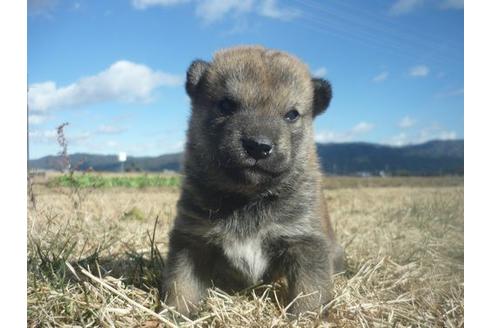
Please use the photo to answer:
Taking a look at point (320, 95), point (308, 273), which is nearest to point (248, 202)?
point (308, 273)

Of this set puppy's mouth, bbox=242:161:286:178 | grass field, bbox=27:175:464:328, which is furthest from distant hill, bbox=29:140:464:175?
puppy's mouth, bbox=242:161:286:178

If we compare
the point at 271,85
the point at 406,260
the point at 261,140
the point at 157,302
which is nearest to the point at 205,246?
the point at 157,302

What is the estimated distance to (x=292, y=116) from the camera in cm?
198

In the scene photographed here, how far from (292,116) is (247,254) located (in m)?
0.55

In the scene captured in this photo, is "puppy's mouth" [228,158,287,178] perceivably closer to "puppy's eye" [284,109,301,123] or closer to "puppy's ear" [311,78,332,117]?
"puppy's eye" [284,109,301,123]

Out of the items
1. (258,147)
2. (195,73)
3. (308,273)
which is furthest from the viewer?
(195,73)

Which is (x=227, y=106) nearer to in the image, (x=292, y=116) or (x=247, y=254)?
(x=292, y=116)

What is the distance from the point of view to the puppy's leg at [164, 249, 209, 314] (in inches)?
75.0

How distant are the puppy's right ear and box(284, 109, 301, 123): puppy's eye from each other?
1.38 ft

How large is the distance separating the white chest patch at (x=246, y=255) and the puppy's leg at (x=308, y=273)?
0.34 feet

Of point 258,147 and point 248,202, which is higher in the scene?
point 258,147

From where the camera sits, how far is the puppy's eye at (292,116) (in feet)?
6.39
